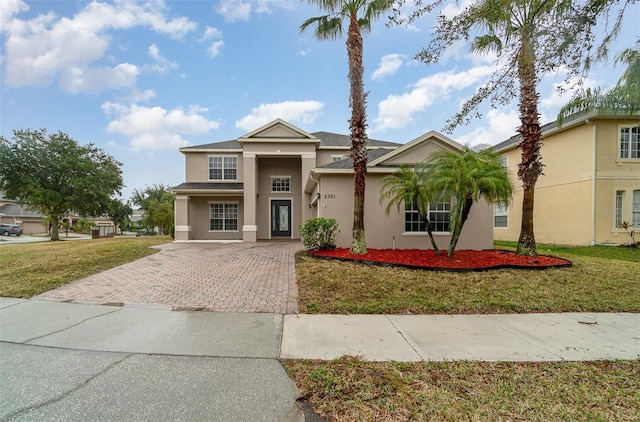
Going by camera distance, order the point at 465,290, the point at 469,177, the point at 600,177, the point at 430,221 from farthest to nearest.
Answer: the point at 600,177 < the point at 430,221 < the point at 469,177 < the point at 465,290

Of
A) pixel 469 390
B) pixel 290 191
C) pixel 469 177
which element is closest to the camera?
pixel 469 390

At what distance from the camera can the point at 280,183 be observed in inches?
733

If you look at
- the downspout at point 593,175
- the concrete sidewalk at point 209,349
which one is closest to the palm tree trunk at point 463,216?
the concrete sidewalk at point 209,349

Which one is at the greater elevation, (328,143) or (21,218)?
(328,143)

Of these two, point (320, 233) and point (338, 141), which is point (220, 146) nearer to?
point (338, 141)

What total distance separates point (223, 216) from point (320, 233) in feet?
33.0

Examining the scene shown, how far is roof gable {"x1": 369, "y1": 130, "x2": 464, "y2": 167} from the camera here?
11.7 metres

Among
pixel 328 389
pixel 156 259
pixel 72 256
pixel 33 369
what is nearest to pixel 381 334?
pixel 328 389

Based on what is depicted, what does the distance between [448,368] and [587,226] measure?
53.2 ft

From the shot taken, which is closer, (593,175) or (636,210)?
(593,175)

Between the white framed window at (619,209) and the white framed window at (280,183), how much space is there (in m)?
17.4

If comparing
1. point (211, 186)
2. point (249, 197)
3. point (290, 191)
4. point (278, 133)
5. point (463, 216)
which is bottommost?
point (463, 216)

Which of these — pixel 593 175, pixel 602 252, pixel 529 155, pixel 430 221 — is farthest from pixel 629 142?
pixel 430 221

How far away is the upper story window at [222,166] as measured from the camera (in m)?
18.8
